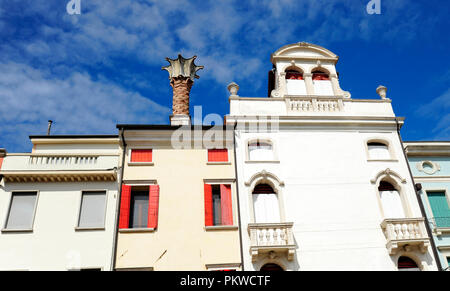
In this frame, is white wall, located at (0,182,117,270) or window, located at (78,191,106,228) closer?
white wall, located at (0,182,117,270)

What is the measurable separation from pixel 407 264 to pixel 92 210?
13.6 metres

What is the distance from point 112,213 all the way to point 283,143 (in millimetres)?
8603

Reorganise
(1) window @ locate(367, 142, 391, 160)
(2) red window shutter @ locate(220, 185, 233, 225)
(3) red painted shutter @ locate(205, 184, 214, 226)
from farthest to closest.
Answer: (1) window @ locate(367, 142, 391, 160) < (2) red window shutter @ locate(220, 185, 233, 225) < (3) red painted shutter @ locate(205, 184, 214, 226)

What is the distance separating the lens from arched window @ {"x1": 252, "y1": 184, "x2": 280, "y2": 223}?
55.0ft

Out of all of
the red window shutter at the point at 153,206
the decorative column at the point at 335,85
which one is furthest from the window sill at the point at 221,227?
the decorative column at the point at 335,85

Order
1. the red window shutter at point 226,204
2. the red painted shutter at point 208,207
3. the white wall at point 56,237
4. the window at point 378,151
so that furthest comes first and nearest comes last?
the window at point 378,151 → the red window shutter at point 226,204 → the red painted shutter at point 208,207 → the white wall at point 56,237

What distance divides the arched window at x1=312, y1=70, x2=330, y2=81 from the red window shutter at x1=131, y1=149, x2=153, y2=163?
33.5 ft

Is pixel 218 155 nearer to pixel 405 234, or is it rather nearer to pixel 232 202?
pixel 232 202

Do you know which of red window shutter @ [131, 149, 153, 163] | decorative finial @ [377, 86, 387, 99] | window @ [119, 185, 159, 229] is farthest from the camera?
decorative finial @ [377, 86, 387, 99]

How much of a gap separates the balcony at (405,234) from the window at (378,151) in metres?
3.60

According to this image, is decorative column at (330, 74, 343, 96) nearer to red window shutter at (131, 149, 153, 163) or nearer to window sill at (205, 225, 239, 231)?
window sill at (205, 225, 239, 231)

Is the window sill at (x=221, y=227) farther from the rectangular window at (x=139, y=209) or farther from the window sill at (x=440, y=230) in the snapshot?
the window sill at (x=440, y=230)

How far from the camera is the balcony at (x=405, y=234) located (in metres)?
15.5

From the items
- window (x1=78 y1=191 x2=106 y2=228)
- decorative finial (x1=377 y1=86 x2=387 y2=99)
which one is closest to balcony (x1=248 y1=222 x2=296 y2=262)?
window (x1=78 y1=191 x2=106 y2=228)
